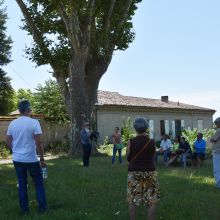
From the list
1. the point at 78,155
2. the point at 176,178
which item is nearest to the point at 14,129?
the point at 176,178

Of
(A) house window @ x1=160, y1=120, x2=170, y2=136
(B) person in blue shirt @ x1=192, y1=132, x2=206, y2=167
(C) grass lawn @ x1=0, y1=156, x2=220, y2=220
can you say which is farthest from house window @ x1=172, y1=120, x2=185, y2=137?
(C) grass lawn @ x1=0, y1=156, x2=220, y2=220

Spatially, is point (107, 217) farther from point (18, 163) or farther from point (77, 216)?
point (18, 163)

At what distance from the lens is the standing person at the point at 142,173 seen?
21.6 feet

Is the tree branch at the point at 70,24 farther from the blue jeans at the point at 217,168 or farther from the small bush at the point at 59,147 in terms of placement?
the blue jeans at the point at 217,168

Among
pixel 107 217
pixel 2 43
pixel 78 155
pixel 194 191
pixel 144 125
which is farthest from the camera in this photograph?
pixel 2 43

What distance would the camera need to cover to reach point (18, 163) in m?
7.81

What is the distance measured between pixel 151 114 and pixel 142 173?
3698 centimetres

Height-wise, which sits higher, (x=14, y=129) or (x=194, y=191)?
(x=14, y=129)

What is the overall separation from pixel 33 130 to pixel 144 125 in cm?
202

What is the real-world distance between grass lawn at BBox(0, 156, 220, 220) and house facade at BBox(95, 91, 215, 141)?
25074 millimetres

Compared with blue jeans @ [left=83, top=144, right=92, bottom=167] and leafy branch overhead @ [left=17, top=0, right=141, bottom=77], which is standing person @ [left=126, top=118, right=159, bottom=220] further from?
leafy branch overhead @ [left=17, top=0, right=141, bottom=77]

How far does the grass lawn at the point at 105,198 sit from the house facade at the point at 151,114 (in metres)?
25.1

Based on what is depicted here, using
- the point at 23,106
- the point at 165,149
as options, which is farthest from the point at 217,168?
the point at 165,149

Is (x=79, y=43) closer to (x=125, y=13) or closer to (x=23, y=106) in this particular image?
(x=125, y=13)
